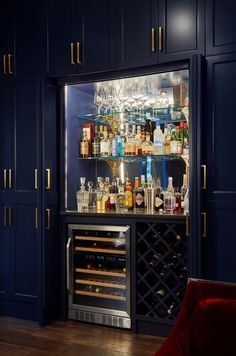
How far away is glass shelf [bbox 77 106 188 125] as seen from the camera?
12.2ft

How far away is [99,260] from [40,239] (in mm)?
568

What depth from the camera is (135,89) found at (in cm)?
393

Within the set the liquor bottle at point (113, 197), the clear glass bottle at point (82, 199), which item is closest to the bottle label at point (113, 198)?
the liquor bottle at point (113, 197)

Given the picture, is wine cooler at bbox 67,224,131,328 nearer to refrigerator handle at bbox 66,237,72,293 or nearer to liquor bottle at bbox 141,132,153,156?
refrigerator handle at bbox 66,237,72,293

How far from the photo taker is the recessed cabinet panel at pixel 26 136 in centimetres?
382

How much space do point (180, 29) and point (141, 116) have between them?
0.94 meters

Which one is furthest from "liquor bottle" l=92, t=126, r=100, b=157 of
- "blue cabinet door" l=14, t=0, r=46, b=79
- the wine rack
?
the wine rack

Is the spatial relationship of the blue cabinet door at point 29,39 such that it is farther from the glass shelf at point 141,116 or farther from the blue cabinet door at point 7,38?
the glass shelf at point 141,116

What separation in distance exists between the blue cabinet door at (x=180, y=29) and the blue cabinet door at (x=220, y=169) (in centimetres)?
20

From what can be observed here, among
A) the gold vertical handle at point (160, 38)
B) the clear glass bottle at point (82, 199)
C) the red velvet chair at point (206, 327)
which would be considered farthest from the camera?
the clear glass bottle at point (82, 199)

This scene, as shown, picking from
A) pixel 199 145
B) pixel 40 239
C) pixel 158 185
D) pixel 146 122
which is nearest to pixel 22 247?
pixel 40 239

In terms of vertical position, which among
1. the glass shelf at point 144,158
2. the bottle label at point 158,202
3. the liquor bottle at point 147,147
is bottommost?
the bottle label at point 158,202

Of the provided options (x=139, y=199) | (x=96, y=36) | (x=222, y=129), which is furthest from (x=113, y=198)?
(x=96, y=36)

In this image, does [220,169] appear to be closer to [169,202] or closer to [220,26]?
[169,202]
